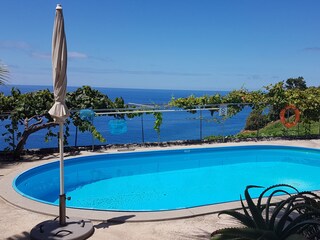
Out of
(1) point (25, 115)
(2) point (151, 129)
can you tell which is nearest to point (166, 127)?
(2) point (151, 129)

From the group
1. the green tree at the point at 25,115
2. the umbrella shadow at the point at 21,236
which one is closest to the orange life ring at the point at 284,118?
the green tree at the point at 25,115

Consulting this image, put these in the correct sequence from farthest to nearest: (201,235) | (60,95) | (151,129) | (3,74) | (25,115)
→ (151,129), (25,115), (3,74), (60,95), (201,235)

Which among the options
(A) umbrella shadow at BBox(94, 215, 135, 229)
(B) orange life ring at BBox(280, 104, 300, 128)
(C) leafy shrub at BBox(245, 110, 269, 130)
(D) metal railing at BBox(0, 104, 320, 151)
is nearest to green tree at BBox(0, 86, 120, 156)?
(D) metal railing at BBox(0, 104, 320, 151)

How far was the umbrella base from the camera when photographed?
4473 mm

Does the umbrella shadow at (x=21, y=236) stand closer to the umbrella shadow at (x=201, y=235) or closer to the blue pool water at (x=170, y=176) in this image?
the blue pool water at (x=170, y=176)

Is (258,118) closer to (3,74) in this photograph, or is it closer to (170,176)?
(170,176)

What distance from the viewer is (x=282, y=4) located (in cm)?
1873

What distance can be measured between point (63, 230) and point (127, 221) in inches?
37.5

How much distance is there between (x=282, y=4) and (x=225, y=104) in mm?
8902

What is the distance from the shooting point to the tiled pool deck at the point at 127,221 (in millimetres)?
4711

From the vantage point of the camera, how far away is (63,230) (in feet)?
15.2

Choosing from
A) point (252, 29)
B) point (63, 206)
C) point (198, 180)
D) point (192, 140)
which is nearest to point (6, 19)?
point (192, 140)

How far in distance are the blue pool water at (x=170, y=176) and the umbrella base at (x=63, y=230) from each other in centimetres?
168

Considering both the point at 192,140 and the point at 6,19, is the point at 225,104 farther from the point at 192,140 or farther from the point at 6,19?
the point at 6,19
